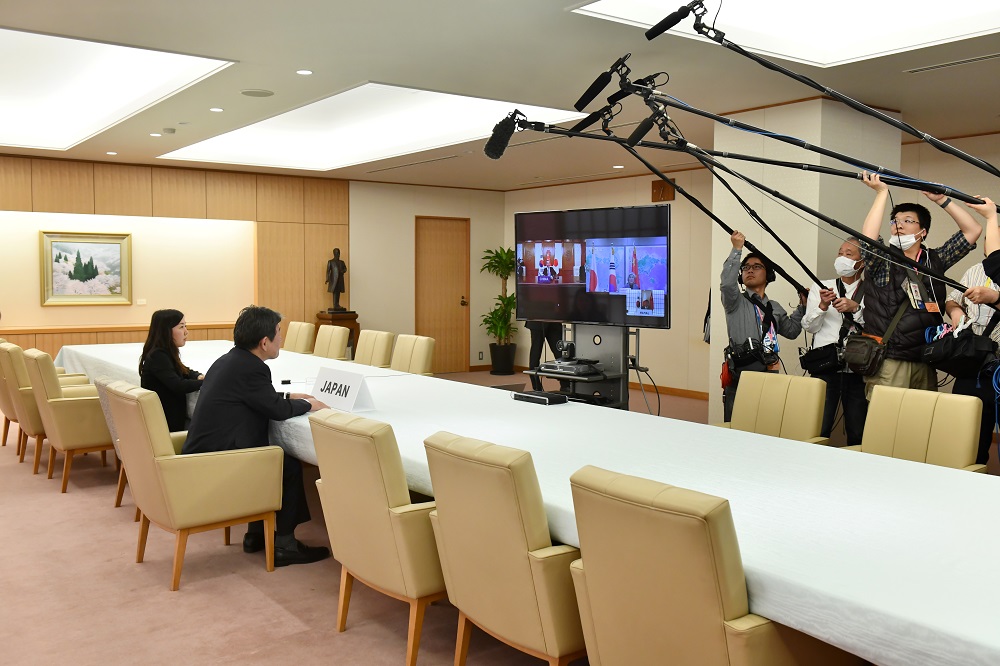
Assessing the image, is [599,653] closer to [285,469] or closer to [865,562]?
[865,562]

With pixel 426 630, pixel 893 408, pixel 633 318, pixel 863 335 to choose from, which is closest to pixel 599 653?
pixel 426 630

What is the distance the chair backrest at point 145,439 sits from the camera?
384cm

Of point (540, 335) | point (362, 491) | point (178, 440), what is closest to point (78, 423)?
point (178, 440)

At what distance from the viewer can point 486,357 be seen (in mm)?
13289

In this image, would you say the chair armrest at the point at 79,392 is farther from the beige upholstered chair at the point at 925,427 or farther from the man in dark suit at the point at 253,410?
the beige upholstered chair at the point at 925,427

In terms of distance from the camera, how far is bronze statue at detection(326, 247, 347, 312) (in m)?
11.3

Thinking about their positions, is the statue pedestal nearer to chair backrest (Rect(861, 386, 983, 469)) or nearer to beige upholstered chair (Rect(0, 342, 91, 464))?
beige upholstered chair (Rect(0, 342, 91, 464))

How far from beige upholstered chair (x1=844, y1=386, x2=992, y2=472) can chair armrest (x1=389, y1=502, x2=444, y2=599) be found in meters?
2.16

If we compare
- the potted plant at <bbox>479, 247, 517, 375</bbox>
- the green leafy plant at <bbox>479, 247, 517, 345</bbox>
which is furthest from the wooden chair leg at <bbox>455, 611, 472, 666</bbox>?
the green leafy plant at <bbox>479, 247, 517, 345</bbox>

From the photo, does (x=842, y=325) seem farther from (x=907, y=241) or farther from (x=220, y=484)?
(x=220, y=484)

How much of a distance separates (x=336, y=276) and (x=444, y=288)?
198 centimetres

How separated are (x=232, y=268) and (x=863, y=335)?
8253 millimetres

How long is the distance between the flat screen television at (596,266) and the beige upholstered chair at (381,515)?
2299 mm

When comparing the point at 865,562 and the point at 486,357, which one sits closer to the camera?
the point at 865,562
